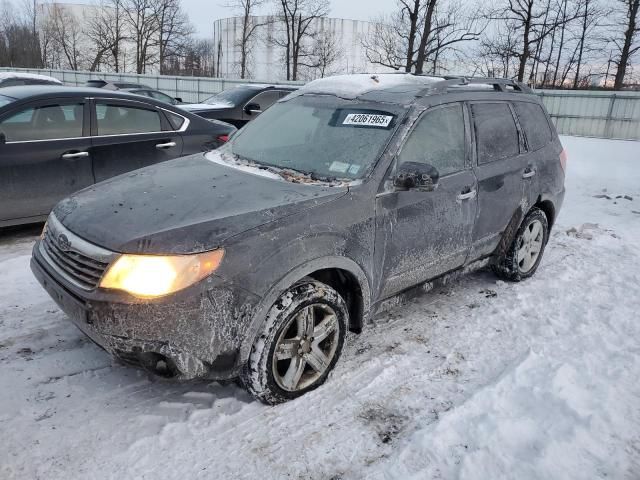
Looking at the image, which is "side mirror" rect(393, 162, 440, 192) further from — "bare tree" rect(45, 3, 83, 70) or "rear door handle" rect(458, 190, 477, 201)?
"bare tree" rect(45, 3, 83, 70)

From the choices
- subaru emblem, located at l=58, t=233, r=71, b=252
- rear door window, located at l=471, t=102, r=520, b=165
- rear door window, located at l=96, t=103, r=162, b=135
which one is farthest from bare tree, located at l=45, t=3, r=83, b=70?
subaru emblem, located at l=58, t=233, r=71, b=252

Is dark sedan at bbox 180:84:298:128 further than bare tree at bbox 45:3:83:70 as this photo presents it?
No

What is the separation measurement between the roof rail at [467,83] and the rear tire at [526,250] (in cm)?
113

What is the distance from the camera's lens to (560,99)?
772 inches

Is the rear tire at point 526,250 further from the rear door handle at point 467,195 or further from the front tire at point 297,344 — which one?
the front tire at point 297,344

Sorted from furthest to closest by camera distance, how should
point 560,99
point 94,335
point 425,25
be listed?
point 560,99 < point 425,25 < point 94,335

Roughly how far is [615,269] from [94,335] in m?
4.89

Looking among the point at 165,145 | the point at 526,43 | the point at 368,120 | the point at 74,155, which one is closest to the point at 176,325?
the point at 368,120

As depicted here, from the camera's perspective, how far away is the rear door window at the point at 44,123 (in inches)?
197

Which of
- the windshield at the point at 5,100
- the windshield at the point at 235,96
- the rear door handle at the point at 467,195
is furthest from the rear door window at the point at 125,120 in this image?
the windshield at the point at 235,96

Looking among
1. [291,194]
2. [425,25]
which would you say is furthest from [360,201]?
[425,25]

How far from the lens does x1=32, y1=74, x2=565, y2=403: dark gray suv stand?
95.6 inches

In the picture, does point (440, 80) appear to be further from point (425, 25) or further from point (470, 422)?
point (425, 25)

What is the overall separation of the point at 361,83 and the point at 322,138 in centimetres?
64
